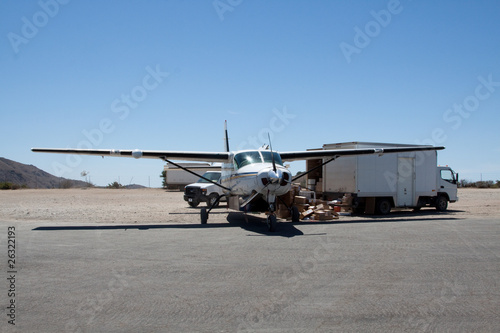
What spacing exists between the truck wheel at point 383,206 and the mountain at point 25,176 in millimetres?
83546

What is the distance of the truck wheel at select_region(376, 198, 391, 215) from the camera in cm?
1956

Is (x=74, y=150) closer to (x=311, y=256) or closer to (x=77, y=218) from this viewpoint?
(x=77, y=218)

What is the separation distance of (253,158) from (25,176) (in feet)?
344

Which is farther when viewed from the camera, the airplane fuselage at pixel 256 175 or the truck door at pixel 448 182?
the truck door at pixel 448 182

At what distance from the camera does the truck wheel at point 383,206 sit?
1956cm

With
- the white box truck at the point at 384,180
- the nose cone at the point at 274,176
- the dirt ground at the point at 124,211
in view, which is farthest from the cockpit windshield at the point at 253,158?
the white box truck at the point at 384,180

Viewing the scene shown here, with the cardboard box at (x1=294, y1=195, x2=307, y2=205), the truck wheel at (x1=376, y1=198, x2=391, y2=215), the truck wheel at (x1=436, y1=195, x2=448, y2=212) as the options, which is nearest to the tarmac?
the cardboard box at (x1=294, y1=195, x2=307, y2=205)

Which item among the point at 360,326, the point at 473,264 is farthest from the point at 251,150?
the point at 360,326

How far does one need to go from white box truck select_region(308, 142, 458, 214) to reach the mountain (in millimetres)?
82046

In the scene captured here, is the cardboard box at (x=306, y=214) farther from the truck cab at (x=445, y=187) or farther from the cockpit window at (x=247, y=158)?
the truck cab at (x=445, y=187)

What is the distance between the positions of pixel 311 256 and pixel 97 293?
4306 millimetres

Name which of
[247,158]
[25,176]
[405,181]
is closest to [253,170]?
[247,158]

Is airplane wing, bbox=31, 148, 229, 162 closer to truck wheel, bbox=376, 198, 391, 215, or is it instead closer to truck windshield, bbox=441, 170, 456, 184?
truck wheel, bbox=376, 198, 391, 215

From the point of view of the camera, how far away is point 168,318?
15.5ft
